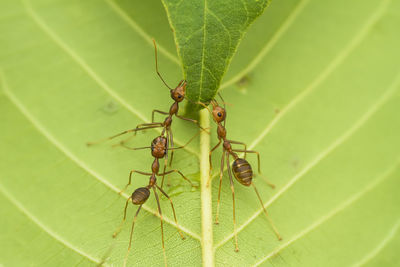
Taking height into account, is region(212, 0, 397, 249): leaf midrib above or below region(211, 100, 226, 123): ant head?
above

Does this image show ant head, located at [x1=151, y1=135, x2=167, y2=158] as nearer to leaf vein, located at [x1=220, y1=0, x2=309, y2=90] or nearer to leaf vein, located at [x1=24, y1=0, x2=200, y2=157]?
leaf vein, located at [x1=24, y1=0, x2=200, y2=157]

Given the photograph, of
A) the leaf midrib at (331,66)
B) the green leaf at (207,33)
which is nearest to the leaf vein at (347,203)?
the leaf midrib at (331,66)

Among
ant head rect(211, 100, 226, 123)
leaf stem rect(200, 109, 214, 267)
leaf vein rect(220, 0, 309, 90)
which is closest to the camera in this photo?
leaf stem rect(200, 109, 214, 267)

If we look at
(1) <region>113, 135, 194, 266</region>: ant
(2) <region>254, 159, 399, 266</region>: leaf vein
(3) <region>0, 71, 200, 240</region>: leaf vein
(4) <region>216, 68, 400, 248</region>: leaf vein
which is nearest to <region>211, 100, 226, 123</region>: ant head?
(1) <region>113, 135, 194, 266</region>: ant

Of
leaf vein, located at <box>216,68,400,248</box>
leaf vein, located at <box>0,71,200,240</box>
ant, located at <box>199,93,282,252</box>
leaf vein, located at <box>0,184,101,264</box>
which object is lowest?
leaf vein, located at <box>0,184,101,264</box>

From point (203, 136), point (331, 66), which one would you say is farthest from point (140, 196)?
point (331, 66)

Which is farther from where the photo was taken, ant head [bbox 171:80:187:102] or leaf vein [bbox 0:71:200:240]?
ant head [bbox 171:80:187:102]

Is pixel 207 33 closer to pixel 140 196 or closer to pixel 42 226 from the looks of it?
pixel 140 196
